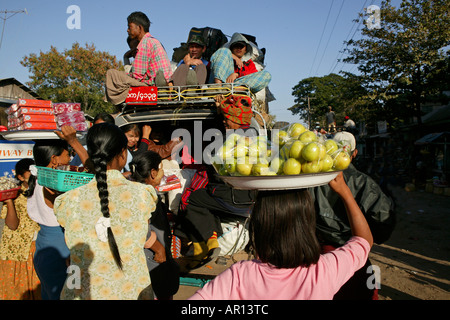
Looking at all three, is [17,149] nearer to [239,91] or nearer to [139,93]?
[139,93]

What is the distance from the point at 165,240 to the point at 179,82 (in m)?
3.07

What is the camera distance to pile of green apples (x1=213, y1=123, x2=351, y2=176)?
4.27ft

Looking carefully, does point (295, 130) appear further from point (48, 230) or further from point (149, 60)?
point (149, 60)

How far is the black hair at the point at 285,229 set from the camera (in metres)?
1.31

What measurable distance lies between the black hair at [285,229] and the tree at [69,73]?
27.5 m

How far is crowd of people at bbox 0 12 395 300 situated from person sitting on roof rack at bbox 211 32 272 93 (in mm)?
173

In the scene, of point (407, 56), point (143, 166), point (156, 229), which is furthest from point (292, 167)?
point (407, 56)

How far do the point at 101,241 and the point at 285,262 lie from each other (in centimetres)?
110

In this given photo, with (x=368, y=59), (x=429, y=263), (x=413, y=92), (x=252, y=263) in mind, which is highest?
(x=368, y=59)

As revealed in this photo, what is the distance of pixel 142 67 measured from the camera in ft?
16.1

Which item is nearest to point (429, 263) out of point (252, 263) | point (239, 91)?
point (239, 91)

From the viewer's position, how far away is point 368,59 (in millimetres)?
14320

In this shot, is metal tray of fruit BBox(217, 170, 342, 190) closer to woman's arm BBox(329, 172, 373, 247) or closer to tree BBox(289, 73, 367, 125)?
woman's arm BBox(329, 172, 373, 247)

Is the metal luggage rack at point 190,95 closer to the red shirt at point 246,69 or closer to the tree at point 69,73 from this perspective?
the red shirt at point 246,69
